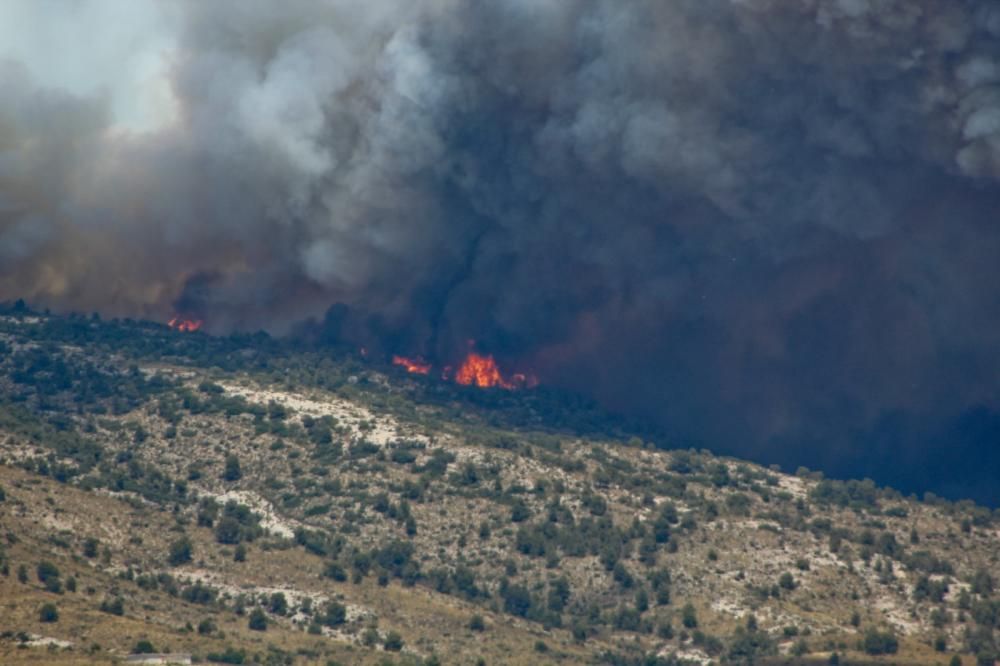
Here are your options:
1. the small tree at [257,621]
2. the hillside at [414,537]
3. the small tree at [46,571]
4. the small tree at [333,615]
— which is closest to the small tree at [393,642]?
the hillside at [414,537]

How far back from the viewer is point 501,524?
6043 inches

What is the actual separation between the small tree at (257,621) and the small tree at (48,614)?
1292 centimetres

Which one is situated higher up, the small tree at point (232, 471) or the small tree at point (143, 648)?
the small tree at point (232, 471)

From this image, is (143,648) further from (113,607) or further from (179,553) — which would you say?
(179,553)

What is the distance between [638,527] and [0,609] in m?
46.0

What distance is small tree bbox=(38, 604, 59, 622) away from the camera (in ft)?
412

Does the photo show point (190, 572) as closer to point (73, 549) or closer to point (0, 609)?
point (73, 549)

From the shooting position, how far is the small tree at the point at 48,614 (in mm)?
125625

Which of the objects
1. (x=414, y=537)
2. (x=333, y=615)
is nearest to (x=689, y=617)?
(x=414, y=537)

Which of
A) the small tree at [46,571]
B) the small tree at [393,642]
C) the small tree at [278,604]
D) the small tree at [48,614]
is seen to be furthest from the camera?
the small tree at [278,604]

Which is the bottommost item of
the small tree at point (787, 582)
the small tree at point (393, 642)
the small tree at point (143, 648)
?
the small tree at point (143, 648)

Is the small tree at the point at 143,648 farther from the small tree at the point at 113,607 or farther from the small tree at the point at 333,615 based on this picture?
the small tree at the point at 333,615

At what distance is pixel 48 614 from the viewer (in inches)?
4956

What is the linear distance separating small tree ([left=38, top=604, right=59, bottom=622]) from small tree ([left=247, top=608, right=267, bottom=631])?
12924 mm
